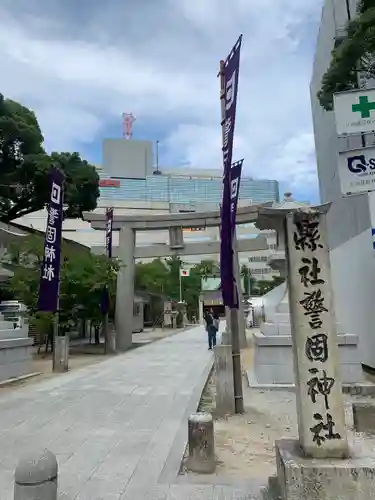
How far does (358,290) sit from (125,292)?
12918 mm

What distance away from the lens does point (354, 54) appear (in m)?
10.9

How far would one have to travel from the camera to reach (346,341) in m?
9.57

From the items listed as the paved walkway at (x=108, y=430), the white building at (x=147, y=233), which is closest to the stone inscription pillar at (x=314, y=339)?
the paved walkway at (x=108, y=430)

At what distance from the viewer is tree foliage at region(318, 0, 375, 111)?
995cm

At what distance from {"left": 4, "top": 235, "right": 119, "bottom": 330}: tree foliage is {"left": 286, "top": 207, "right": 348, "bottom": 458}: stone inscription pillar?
46.1 feet

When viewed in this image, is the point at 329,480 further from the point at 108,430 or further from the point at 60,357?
the point at 60,357

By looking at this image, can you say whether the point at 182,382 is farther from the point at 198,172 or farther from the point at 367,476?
the point at 198,172

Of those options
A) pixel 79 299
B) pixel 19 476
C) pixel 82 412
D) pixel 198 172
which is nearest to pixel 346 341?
pixel 82 412

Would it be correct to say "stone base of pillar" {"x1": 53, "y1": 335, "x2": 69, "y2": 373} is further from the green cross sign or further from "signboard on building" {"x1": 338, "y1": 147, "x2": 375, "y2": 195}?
the green cross sign

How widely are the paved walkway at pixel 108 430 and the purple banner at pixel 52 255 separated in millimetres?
2169

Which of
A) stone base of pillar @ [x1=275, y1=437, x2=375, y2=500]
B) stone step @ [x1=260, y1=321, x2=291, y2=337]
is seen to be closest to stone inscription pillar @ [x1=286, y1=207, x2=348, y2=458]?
stone base of pillar @ [x1=275, y1=437, x2=375, y2=500]

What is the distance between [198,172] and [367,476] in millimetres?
100650

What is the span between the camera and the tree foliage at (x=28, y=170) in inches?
974

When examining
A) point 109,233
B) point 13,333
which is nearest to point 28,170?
point 109,233
